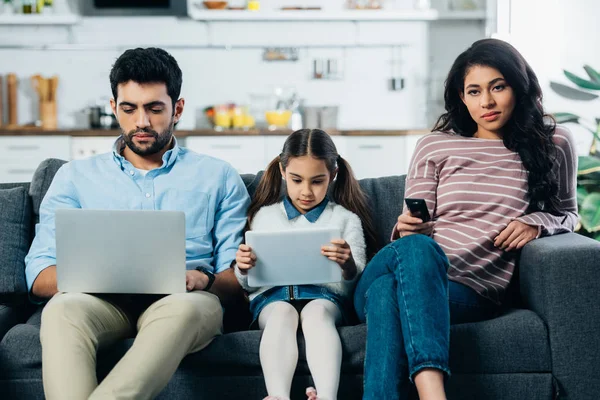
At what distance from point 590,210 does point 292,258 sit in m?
1.88

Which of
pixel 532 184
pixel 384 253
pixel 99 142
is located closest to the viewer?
pixel 384 253

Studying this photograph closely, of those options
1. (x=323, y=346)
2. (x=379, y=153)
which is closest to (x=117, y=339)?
(x=323, y=346)

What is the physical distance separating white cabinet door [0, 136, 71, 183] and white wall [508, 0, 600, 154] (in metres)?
2.77

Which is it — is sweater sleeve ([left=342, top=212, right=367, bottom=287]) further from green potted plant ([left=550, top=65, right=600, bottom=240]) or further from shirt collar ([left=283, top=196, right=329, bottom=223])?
green potted plant ([left=550, top=65, right=600, bottom=240])

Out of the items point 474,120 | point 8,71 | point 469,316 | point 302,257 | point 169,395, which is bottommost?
point 169,395

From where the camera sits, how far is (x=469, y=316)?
1941 millimetres

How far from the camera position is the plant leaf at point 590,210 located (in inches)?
128

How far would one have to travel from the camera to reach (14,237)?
220cm

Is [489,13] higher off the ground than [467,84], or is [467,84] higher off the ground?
[489,13]

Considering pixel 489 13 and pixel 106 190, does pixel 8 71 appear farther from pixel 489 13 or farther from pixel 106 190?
Result: pixel 106 190

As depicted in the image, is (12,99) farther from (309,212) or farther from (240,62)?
(309,212)

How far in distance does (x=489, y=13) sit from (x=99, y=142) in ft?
8.73

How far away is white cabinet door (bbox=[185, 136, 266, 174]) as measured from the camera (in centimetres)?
480

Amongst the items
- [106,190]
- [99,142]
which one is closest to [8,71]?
[99,142]
